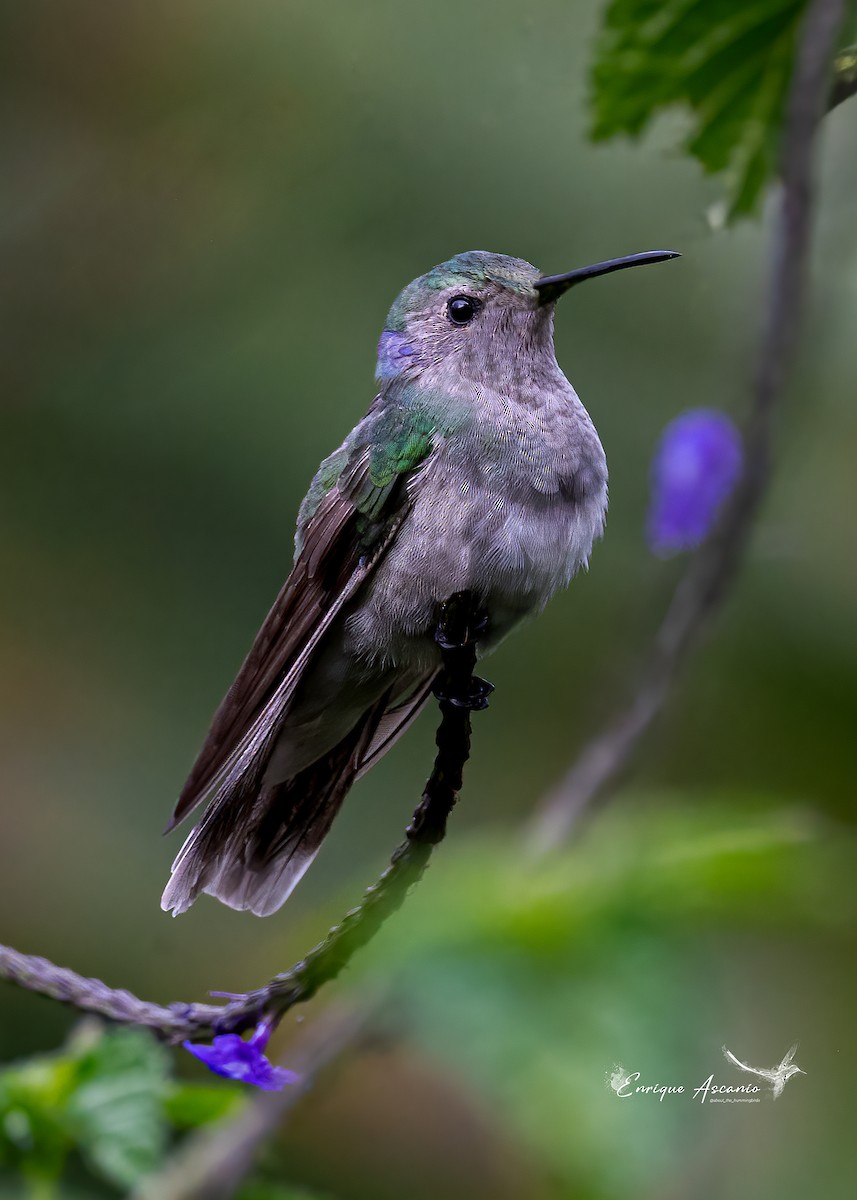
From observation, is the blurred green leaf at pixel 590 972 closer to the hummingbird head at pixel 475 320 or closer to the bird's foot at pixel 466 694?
the bird's foot at pixel 466 694

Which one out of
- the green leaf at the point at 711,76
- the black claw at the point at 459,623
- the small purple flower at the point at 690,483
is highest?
the green leaf at the point at 711,76

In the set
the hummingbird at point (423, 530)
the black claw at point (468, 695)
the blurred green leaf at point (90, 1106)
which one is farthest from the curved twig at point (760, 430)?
the hummingbird at point (423, 530)

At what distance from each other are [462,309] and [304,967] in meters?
1.40

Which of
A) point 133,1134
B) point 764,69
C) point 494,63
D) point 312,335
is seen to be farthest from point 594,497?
point 312,335

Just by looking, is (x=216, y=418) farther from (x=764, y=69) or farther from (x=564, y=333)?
(x=764, y=69)

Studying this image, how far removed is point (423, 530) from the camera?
2.43 meters

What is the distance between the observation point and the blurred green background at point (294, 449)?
3980 mm

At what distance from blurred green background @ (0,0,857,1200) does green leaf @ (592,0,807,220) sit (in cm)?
88

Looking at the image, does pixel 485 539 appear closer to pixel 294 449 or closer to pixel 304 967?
pixel 304 967

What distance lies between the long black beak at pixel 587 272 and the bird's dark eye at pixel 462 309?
0.18m

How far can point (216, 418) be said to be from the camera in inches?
224

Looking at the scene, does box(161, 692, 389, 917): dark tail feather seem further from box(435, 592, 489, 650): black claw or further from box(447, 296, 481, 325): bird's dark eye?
box(447, 296, 481, 325): bird's dark eye

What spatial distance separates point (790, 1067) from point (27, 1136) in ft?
4.26

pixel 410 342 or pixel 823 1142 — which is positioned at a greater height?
pixel 410 342
